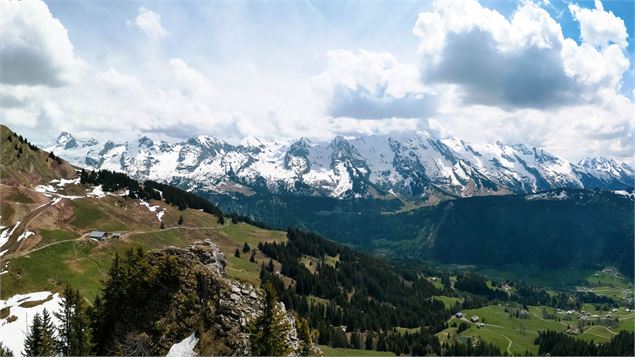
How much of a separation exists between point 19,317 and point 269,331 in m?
104

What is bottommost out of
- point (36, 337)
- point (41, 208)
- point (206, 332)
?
point (36, 337)

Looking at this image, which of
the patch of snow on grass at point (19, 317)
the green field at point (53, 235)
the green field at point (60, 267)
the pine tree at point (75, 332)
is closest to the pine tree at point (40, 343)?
the pine tree at point (75, 332)

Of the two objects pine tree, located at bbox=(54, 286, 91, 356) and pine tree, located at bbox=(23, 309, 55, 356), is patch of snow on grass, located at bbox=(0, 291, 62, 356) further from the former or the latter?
pine tree, located at bbox=(54, 286, 91, 356)

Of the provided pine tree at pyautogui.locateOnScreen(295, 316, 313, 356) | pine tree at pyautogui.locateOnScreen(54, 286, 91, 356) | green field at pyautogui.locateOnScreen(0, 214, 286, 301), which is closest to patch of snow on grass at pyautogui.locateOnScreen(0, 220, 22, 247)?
green field at pyautogui.locateOnScreen(0, 214, 286, 301)

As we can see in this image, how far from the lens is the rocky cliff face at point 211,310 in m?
47.4

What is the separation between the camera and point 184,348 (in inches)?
1811

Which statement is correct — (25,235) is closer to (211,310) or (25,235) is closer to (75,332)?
(75,332)

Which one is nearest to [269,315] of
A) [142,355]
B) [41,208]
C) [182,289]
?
[182,289]

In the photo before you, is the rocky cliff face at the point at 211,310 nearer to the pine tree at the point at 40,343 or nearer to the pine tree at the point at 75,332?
the pine tree at the point at 75,332

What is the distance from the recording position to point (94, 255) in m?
170

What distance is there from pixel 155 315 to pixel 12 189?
7064 inches

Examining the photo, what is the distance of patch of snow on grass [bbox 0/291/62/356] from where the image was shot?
112213mm

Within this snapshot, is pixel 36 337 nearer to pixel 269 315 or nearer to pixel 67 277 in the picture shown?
pixel 269 315

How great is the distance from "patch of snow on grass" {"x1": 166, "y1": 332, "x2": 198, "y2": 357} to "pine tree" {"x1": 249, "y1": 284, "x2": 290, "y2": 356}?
5755mm
